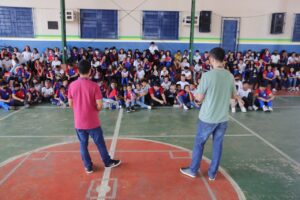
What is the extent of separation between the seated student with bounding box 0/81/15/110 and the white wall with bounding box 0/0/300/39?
5.81 metres

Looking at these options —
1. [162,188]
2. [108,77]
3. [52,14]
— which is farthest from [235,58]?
[162,188]

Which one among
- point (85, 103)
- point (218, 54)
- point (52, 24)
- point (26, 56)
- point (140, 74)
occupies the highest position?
point (52, 24)

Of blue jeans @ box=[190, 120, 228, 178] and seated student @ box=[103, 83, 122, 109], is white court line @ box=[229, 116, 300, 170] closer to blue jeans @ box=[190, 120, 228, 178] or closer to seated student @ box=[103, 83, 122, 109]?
blue jeans @ box=[190, 120, 228, 178]

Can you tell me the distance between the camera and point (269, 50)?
14.8 m

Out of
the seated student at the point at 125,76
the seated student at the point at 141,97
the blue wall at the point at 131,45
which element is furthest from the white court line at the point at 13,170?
the blue wall at the point at 131,45

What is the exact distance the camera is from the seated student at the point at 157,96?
903cm

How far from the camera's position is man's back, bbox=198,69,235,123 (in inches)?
145

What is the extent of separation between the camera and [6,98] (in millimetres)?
8523

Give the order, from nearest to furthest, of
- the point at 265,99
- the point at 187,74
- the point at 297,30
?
the point at 265,99, the point at 187,74, the point at 297,30

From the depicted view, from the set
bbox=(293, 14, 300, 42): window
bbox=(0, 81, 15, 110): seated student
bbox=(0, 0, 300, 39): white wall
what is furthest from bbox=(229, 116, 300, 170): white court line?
bbox=(293, 14, 300, 42): window

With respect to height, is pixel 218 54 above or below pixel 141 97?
above

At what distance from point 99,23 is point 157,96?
6.62 meters

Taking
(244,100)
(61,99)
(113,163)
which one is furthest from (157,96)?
(113,163)

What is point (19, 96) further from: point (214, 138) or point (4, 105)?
point (214, 138)
